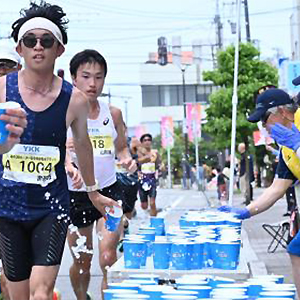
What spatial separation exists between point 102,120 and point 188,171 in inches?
1648

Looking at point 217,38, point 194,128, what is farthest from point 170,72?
point 194,128

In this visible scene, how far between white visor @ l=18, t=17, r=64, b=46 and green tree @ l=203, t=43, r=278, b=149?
77.0 ft

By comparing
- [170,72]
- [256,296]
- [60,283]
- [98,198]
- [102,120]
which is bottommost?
[60,283]

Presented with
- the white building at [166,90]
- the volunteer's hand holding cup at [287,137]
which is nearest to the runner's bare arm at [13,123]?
the volunteer's hand holding cup at [287,137]

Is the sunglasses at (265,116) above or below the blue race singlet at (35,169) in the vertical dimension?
above

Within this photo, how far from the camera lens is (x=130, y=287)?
454 cm

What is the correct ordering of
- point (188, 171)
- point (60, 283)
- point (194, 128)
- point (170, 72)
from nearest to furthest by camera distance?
1. point (60, 283)
2. point (194, 128)
3. point (188, 171)
4. point (170, 72)

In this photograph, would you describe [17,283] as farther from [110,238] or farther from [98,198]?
[110,238]

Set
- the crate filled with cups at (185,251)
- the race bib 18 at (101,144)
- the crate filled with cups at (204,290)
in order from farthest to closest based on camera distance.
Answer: the race bib 18 at (101,144)
the crate filled with cups at (185,251)
the crate filled with cups at (204,290)

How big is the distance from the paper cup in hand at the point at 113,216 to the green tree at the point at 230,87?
2218 cm

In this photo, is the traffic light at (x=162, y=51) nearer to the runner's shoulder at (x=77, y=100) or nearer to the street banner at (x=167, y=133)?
the street banner at (x=167, y=133)

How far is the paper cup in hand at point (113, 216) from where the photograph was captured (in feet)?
20.5

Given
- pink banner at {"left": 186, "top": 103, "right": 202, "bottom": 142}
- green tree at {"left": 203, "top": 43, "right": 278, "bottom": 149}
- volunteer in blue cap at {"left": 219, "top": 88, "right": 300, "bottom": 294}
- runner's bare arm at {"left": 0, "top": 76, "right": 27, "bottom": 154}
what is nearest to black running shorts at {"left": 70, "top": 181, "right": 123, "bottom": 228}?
volunteer in blue cap at {"left": 219, "top": 88, "right": 300, "bottom": 294}

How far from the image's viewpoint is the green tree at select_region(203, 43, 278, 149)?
29.0 m
